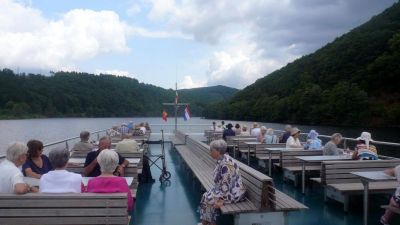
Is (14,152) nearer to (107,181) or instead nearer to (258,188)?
(107,181)

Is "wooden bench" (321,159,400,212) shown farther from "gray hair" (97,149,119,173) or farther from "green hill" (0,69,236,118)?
"green hill" (0,69,236,118)

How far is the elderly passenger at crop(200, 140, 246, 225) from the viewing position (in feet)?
15.7

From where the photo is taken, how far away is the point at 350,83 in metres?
68.4

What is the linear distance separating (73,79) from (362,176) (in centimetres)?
12196

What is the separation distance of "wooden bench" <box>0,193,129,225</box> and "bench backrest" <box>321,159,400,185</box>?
12.3 feet

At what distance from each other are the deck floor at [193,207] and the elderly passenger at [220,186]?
0.97 metres

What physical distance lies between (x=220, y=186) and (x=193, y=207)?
2.09m

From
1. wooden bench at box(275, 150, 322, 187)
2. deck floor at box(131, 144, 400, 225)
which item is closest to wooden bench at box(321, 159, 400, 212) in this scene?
deck floor at box(131, 144, 400, 225)

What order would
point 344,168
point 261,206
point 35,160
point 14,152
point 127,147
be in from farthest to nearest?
point 127,147 < point 344,168 < point 35,160 < point 261,206 < point 14,152

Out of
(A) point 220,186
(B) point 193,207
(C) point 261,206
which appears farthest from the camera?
(B) point 193,207

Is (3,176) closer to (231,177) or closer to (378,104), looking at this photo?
(231,177)

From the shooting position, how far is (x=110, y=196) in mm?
3588

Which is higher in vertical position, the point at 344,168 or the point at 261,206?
the point at 344,168

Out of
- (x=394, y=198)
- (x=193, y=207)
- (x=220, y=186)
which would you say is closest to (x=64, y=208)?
(x=220, y=186)
